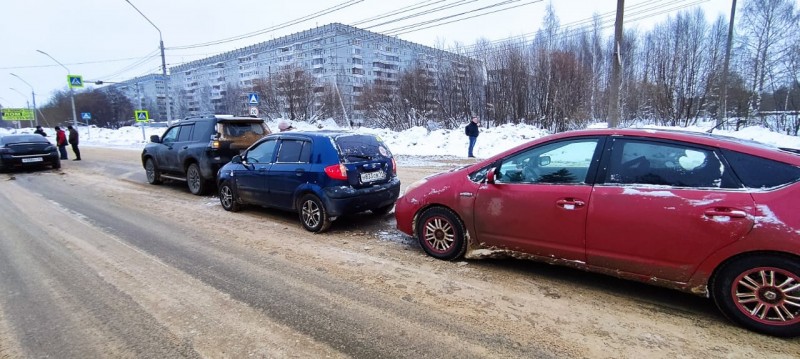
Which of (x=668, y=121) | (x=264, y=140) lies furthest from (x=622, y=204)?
(x=668, y=121)

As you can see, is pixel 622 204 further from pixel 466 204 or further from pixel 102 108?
pixel 102 108

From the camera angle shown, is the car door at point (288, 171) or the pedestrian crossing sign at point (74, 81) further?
the pedestrian crossing sign at point (74, 81)

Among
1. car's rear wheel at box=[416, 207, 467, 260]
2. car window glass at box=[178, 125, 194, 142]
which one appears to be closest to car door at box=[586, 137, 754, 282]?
car's rear wheel at box=[416, 207, 467, 260]

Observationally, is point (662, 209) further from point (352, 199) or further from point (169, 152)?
point (169, 152)

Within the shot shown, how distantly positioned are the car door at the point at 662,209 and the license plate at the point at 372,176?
326cm

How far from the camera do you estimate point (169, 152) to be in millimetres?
9969

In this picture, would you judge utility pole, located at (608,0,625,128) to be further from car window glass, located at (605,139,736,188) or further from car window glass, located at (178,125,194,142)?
car window glass, located at (178,125,194,142)

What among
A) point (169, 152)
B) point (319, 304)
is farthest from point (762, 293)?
point (169, 152)

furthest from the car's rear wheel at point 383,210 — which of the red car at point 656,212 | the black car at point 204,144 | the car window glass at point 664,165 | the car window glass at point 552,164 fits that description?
the black car at point 204,144

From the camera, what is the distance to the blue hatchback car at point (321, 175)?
5.68 metres

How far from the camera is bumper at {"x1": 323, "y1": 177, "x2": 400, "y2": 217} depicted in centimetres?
562

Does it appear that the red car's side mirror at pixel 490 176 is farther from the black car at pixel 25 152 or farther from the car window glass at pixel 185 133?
the black car at pixel 25 152

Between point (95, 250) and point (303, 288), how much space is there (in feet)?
11.1

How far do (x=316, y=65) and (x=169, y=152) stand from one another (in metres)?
52.4
